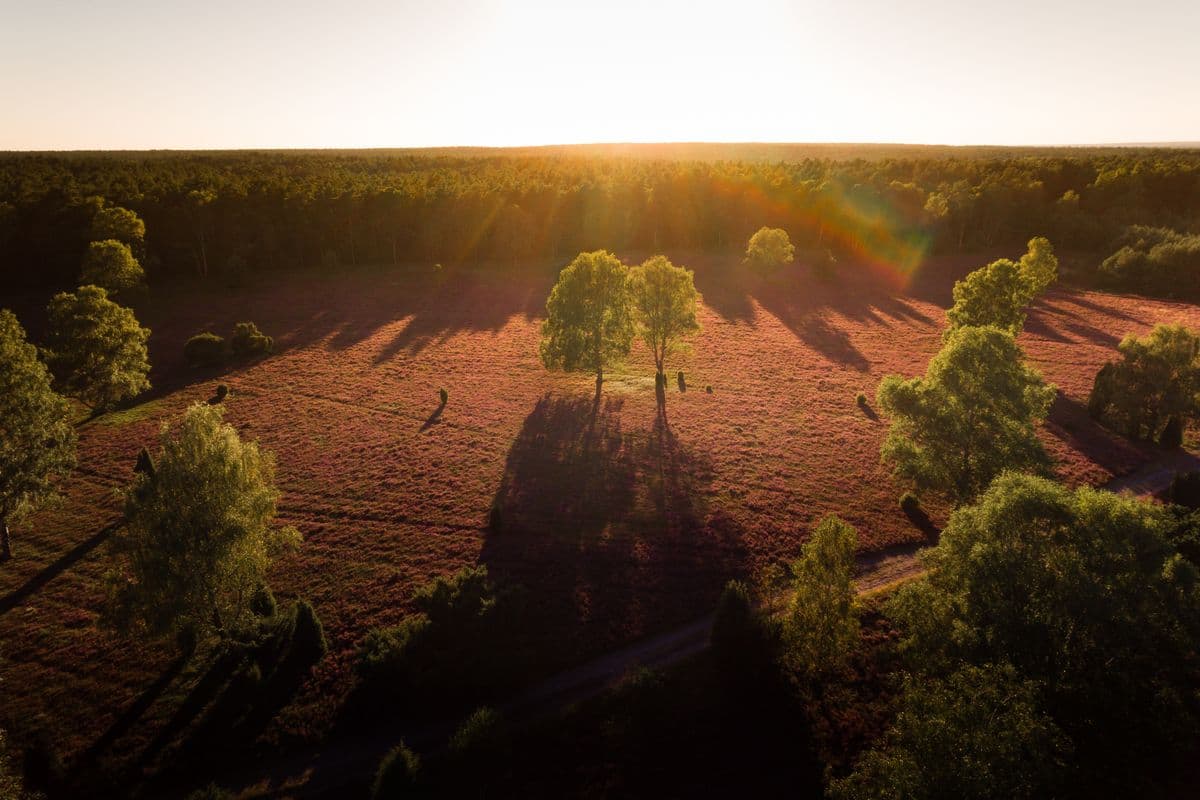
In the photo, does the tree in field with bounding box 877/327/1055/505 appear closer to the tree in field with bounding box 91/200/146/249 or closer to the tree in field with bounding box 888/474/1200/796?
the tree in field with bounding box 888/474/1200/796

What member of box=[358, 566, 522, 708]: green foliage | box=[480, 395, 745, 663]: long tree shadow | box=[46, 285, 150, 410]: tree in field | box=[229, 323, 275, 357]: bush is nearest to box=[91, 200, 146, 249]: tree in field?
box=[229, 323, 275, 357]: bush

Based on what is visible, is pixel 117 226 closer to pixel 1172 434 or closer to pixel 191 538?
pixel 191 538

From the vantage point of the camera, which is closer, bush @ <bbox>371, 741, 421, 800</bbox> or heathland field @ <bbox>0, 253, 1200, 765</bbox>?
bush @ <bbox>371, 741, 421, 800</bbox>

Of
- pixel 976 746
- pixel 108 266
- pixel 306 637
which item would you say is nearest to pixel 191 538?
pixel 306 637

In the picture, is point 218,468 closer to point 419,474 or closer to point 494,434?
point 419,474

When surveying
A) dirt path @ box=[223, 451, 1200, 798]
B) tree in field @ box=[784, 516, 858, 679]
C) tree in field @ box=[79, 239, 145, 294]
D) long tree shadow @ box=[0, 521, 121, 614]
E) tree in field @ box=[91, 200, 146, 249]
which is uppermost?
tree in field @ box=[91, 200, 146, 249]
